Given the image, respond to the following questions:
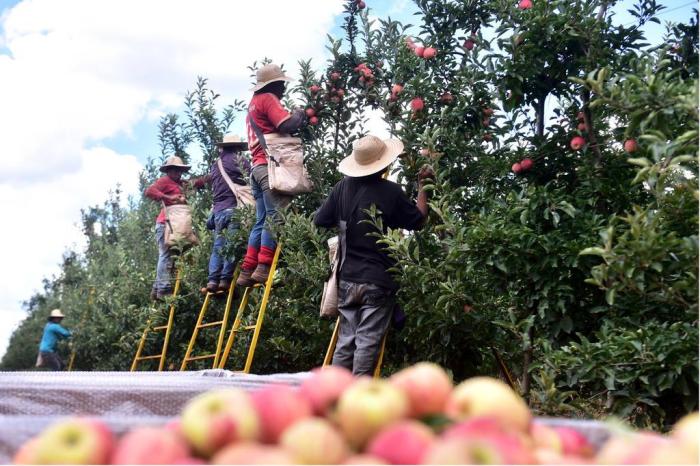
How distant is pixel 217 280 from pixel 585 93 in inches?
183

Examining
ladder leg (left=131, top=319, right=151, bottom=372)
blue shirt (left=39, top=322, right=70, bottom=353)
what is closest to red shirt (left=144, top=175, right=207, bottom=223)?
ladder leg (left=131, top=319, right=151, bottom=372)

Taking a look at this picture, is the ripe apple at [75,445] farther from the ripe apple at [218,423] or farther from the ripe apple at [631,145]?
the ripe apple at [631,145]

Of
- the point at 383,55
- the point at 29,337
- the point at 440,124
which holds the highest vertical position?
the point at 383,55

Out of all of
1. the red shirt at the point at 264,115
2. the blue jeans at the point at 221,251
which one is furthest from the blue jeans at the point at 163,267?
the red shirt at the point at 264,115

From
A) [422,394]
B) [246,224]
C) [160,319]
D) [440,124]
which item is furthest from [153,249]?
[422,394]

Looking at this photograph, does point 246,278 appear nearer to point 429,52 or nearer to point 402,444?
point 429,52

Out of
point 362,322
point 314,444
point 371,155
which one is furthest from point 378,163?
point 314,444

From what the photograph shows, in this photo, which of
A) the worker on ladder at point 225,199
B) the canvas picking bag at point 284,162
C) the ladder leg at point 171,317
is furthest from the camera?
the ladder leg at point 171,317

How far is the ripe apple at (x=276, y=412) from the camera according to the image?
5.00 ft

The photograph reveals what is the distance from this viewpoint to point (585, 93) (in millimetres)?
5391

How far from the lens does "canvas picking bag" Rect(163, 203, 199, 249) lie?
963 cm

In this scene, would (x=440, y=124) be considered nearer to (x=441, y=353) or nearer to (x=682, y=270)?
(x=441, y=353)

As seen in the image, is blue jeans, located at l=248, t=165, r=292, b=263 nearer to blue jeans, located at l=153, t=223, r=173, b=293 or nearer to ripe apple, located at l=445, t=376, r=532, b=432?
blue jeans, located at l=153, t=223, r=173, b=293

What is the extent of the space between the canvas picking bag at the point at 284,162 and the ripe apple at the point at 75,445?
5.36 metres
